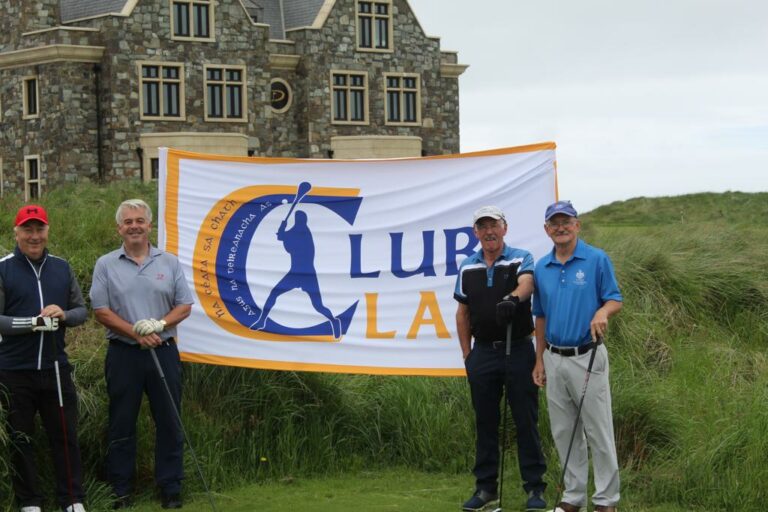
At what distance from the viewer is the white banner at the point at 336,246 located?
8984mm

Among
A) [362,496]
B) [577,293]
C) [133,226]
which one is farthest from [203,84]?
[577,293]

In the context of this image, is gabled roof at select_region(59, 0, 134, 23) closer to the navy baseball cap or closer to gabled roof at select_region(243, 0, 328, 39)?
gabled roof at select_region(243, 0, 328, 39)

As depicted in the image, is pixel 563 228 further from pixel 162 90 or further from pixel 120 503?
pixel 162 90

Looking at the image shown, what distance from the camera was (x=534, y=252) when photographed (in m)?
8.88

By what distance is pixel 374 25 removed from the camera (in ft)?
125

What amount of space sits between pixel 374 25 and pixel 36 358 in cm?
3189

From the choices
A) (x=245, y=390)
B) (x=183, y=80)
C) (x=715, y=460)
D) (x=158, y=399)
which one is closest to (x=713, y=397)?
(x=715, y=460)

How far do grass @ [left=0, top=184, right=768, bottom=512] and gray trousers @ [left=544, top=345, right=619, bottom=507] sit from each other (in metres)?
0.65

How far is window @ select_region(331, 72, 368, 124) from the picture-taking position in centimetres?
3759

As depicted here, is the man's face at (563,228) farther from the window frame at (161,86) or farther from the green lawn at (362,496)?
the window frame at (161,86)

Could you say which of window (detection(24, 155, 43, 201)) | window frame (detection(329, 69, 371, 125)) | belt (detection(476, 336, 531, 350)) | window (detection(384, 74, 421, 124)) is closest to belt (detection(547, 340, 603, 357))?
belt (detection(476, 336, 531, 350))

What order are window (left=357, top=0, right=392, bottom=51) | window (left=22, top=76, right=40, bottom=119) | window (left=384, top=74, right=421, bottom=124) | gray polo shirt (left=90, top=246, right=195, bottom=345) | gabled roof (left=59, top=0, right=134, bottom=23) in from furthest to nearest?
window (left=384, top=74, right=421, bottom=124), window (left=357, top=0, right=392, bottom=51), gabled roof (left=59, top=0, right=134, bottom=23), window (left=22, top=76, right=40, bottom=119), gray polo shirt (left=90, top=246, right=195, bottom=345)

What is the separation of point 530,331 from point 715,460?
1.54m

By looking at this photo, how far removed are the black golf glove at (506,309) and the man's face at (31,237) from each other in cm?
265
